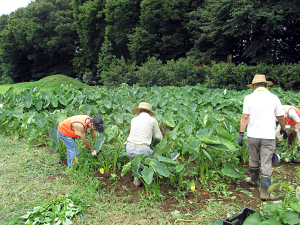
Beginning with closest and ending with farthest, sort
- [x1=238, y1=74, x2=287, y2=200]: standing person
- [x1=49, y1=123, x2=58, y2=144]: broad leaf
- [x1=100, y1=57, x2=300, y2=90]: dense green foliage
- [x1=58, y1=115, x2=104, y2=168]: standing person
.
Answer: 1. [x1=238, y1=74, x2=287, y2=200]: standing person
2. [x1=58, y1=115, x2=104, y2=168]: standing person
3. [x1=49, y1=123, x2=58, y2=144]: broad leaf
4. [x1=100, y1=57, x2=300, y2=90]: dense green foliage

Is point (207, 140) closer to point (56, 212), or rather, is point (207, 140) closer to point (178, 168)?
point (178, 168)

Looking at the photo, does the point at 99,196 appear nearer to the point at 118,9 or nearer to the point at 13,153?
the point at 13,153

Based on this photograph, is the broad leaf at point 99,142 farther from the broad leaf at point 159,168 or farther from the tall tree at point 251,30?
the tall tree at point 251,30

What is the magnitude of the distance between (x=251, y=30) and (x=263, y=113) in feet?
52.5

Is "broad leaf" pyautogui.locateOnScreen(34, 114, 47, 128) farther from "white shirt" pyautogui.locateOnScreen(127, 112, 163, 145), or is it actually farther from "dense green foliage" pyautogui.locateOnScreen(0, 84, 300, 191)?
"white shirt" pyautogui.locateOnScreen(127, 112, 163, 145)

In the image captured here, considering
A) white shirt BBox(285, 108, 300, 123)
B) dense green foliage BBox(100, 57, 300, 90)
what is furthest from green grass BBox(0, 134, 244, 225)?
dense green foliage BBox(100, 57, 300, 90)

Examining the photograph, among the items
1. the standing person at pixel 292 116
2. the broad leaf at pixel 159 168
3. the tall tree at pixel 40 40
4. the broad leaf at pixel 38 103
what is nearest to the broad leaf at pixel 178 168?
the broad leaf at pixel 159 168

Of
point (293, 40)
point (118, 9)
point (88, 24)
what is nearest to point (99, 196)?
point (293, 40)

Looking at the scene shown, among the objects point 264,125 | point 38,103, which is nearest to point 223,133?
point 264,125

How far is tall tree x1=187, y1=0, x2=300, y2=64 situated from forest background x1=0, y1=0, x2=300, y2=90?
6cm

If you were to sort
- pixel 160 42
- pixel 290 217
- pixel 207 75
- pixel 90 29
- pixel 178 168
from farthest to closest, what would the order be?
pixel 90 29 → pixel 160 42 → pixel 207 75 → pixel 178 168 → pixel 290 217

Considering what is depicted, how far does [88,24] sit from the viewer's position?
25.5 m

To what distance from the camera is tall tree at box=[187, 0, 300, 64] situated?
14.2 meters

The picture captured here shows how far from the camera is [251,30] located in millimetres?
16641
